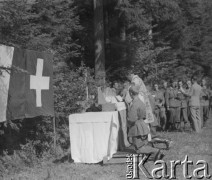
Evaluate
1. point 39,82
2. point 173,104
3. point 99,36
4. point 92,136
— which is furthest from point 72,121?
point 99,36

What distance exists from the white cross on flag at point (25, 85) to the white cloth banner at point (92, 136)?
0.79m

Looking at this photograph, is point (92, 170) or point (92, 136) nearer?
point (92, 170)

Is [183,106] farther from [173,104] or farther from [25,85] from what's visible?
[25,85]

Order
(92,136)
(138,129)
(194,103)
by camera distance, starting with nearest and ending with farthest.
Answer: (138,129)
(92,136)
(194,103)

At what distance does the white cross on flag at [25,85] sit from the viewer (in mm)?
8078

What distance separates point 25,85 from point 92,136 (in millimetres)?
1707

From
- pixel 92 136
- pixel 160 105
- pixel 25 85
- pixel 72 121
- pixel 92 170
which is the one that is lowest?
pixel 92 170

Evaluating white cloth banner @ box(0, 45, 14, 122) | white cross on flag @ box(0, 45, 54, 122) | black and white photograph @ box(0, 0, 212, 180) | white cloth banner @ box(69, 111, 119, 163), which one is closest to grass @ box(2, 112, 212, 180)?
black and white photograph @ box(0, 0, 212, 180)

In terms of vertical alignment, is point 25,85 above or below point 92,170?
above

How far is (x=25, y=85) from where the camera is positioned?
28.7 feet

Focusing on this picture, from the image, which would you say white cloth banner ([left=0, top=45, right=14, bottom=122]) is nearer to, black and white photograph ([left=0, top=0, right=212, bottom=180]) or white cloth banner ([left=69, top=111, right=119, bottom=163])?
black and white photograph ([left=0, top=0, right=212, bottom=180])

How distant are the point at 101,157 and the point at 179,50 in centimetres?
2588

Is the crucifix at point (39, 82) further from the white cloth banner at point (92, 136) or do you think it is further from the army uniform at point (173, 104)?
the army uniform at point (173, 104)

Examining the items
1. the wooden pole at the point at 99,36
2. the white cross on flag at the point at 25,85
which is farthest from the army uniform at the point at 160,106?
the white cross on flag at the point at 25,85
